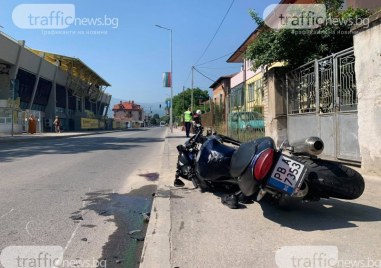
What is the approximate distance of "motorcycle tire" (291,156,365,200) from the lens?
4.81 m

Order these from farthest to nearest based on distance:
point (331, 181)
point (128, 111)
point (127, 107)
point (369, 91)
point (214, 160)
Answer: point (127, 107) < point (128, 111) < point (369, 91) < point (214, 160) < point (331, 181)

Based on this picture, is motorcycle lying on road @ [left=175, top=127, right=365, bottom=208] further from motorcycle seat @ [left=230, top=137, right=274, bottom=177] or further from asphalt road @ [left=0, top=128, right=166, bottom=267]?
asphalt road @ [left=0, top=128, right=166, bottom=267]

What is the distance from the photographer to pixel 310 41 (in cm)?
1113

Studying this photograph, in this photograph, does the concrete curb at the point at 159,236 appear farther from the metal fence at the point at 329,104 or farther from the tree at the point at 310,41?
the tree at the point at 310,41

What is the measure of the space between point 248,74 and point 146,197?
27.0 meters

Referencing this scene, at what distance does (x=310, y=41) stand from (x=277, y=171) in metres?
7.61

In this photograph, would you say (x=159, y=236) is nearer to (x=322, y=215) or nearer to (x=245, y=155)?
(x=245, y=155)

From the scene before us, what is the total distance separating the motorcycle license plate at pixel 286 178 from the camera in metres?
4.39

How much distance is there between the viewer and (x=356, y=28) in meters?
7.74

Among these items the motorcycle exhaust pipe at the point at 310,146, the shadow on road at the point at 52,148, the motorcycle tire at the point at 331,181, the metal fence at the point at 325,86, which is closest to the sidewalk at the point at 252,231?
the motorcycle tire at the point at 331,181

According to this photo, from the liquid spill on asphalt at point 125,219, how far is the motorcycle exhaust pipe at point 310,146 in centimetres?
209

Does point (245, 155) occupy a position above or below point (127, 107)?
below

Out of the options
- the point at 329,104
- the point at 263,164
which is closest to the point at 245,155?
the point at 263,164

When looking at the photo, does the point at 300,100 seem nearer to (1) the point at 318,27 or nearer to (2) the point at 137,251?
(1) the point at 318,27
